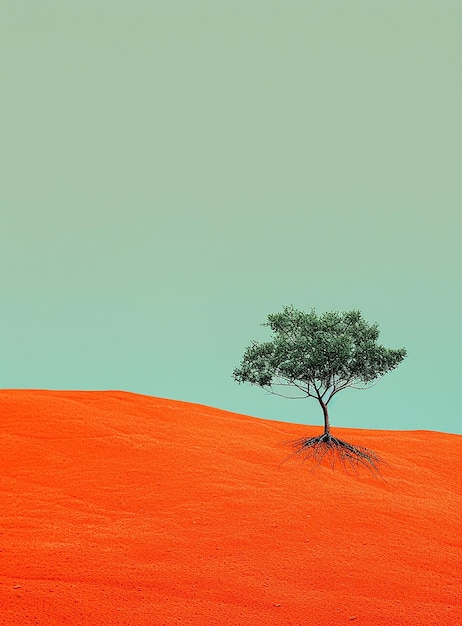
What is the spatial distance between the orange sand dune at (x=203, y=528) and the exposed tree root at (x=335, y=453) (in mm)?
536

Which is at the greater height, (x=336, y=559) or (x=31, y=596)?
(x=336, y=559)

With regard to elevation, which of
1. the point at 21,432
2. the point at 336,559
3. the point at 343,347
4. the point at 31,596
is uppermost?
the point at 343,347

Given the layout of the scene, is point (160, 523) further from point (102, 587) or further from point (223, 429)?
point (223, 429)

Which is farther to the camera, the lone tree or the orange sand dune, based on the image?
the lone tree

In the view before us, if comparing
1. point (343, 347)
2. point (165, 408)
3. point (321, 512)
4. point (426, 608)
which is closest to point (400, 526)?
point (321, 512)

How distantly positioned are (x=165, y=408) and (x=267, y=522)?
8.29 metres

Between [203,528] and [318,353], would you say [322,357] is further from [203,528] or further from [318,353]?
[203,528]

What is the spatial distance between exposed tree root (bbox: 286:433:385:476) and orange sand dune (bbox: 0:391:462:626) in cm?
54

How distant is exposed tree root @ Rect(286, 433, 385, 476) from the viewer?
51.9 ft

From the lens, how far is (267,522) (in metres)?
10.8

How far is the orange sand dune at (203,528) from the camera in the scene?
25.6ft

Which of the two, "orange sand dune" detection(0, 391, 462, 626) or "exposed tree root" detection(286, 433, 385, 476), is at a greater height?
"exposed tree root" detection(286, 433, 385, 476)

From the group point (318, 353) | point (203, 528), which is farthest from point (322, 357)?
point (203, 528)

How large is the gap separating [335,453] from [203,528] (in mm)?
7030
